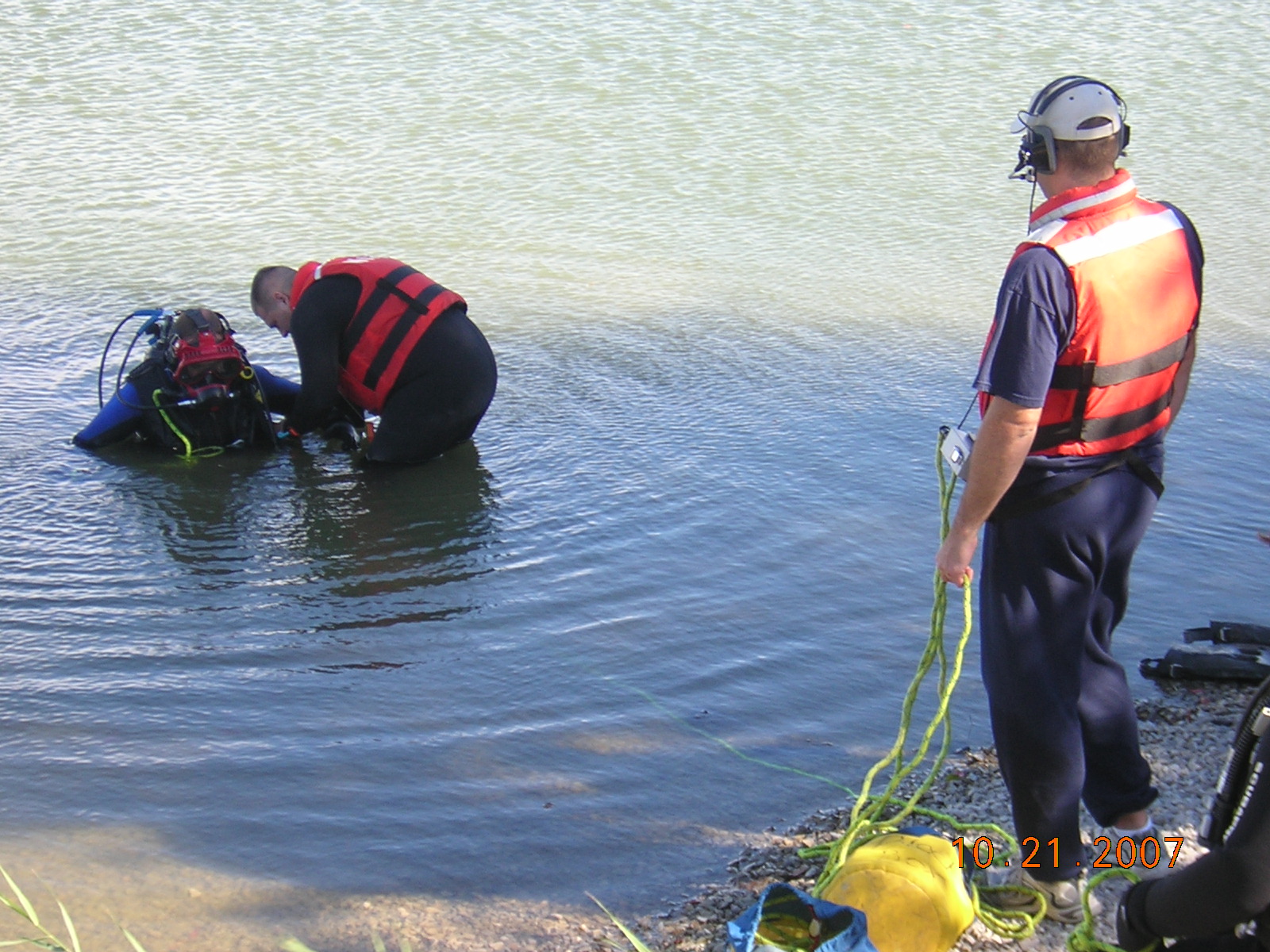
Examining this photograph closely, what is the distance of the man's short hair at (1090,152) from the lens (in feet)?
8.29

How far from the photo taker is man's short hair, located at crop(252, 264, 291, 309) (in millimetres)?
5488

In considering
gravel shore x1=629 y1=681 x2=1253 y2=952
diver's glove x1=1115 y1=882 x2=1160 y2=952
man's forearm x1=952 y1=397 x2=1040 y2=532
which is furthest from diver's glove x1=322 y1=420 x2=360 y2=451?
diver's glove x1=1115 y1=882 x2=1160 y2=952

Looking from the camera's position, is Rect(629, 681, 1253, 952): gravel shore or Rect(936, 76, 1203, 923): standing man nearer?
Rect(936, 76, 1203, 923): standing man

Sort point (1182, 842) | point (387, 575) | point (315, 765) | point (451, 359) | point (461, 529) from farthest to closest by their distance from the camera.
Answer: point (451, 359)
point (461, 529)
point (387, 575)
point (315, 765)
point (1182, 842)

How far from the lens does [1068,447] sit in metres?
2.58

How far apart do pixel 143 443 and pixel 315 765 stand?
9.38ft

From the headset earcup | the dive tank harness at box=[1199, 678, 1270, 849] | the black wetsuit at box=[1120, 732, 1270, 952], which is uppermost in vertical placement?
the headset earcup

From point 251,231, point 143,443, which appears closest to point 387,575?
point 143,443

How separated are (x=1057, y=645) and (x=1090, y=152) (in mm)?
974

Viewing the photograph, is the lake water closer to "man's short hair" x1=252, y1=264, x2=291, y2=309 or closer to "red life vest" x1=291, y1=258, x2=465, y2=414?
A: "red life vest" x1=291, y1=258, x2=465, y2=414

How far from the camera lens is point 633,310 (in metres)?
7.80

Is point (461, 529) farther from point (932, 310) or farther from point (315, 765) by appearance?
point (932, 310)

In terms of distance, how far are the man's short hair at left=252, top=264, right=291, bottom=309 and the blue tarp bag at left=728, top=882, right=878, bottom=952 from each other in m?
3.84

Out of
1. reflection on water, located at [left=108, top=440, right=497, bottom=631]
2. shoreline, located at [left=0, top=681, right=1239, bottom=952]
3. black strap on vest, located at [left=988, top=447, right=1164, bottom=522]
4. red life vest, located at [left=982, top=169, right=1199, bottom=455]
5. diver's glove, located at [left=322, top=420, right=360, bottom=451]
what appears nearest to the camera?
red life vest, located at [left=982, top=169, right=1199, bottom=455]
